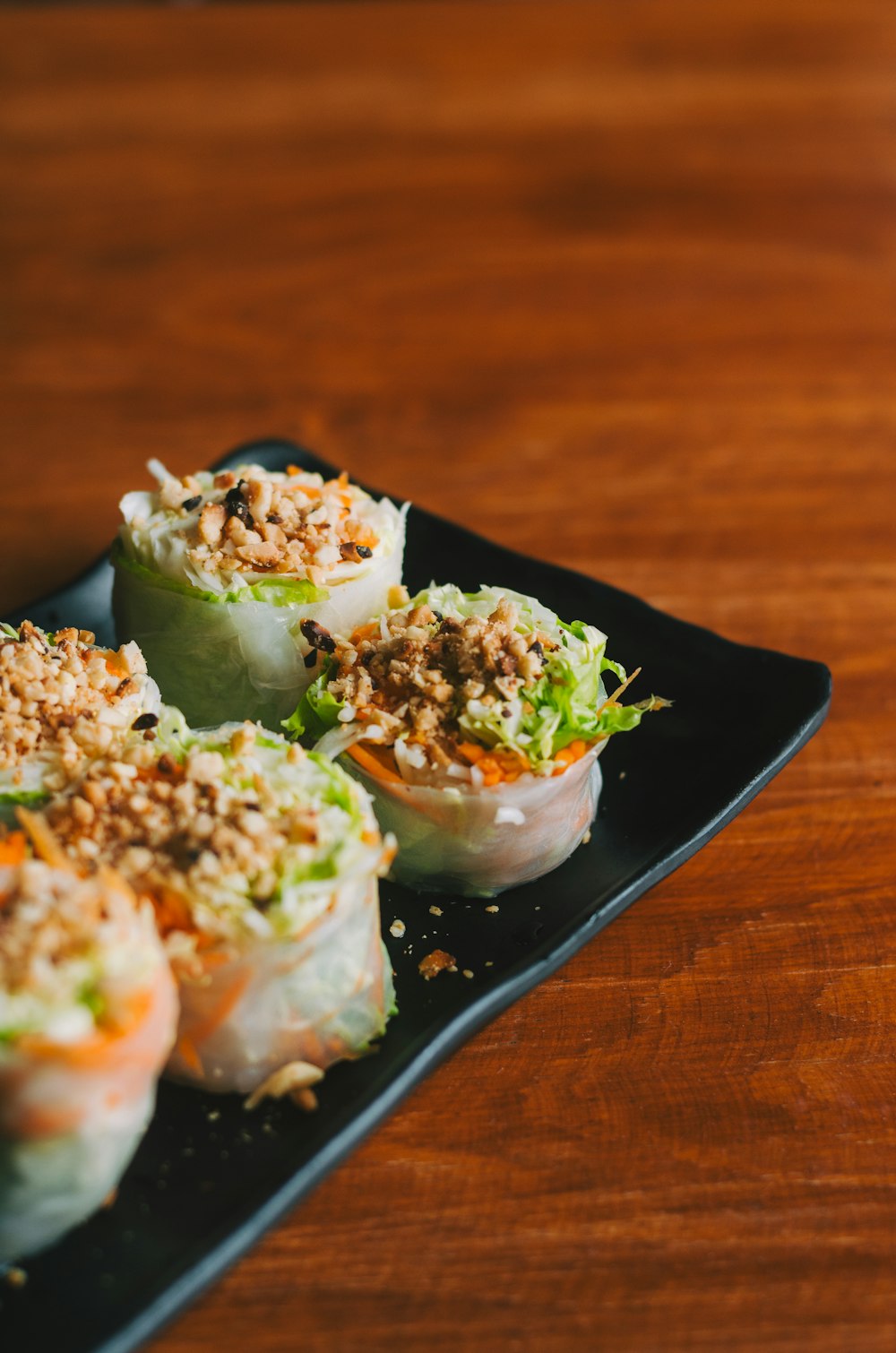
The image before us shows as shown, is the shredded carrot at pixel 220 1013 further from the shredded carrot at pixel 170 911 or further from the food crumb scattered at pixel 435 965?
the food crumb scattered at pixel 435 965

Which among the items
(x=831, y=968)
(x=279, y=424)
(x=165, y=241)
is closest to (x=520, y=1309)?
(x=831, y=968)

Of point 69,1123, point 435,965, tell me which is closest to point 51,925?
point 69,1123

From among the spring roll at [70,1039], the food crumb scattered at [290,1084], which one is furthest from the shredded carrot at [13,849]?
the food crumb scattered at [290,1084]

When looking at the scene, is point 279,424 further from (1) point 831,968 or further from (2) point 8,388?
(1) point 831,968

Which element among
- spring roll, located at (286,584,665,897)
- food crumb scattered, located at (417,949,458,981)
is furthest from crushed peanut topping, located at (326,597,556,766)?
food crumb scattered, located at (417,949,458,981)

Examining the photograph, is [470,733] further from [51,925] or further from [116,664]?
[51,925]
